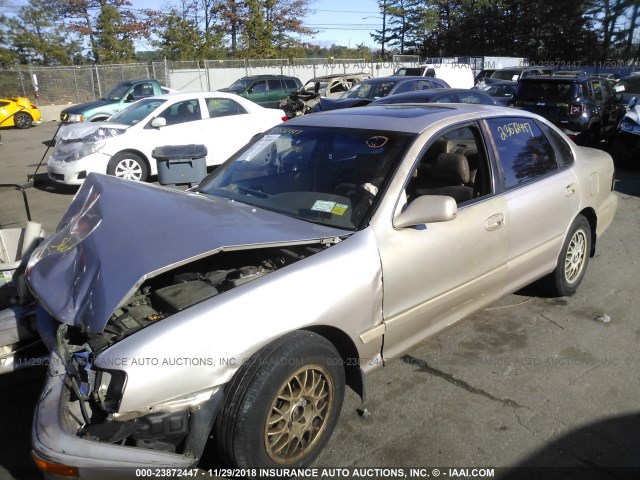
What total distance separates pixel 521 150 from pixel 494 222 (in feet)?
2.71

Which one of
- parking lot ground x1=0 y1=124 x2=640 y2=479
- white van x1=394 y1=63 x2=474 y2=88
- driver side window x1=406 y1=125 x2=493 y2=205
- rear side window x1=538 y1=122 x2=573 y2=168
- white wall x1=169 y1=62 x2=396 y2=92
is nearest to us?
parking lot ground x1=0 y1=124 x2=640 y2=479

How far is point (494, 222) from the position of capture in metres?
3.38

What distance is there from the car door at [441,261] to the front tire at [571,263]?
0.98 meters

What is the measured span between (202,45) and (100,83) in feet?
36.7

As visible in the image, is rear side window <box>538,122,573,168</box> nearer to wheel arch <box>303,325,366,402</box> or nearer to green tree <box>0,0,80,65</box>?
wheel arch <box>303,325,366,402</box>

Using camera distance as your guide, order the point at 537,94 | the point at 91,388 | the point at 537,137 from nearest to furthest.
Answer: the point at 91,388 < the point at 537,137 < the point at 537,94

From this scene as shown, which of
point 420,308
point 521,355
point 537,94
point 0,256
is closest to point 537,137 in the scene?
point 521,355

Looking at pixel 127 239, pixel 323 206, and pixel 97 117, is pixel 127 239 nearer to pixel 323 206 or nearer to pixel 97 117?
pixel 323 206

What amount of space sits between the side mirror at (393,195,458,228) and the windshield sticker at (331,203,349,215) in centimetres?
31

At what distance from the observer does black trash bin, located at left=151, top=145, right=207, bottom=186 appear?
5.57 meters

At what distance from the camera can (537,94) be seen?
11703mm

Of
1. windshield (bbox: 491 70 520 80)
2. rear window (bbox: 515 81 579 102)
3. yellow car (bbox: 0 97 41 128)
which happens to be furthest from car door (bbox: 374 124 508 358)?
windshield (bbox: 491 70 520 80)

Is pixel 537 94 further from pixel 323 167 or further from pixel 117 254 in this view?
pixel 117 254

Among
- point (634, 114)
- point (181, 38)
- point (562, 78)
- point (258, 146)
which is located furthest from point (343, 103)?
point (181, 38)
